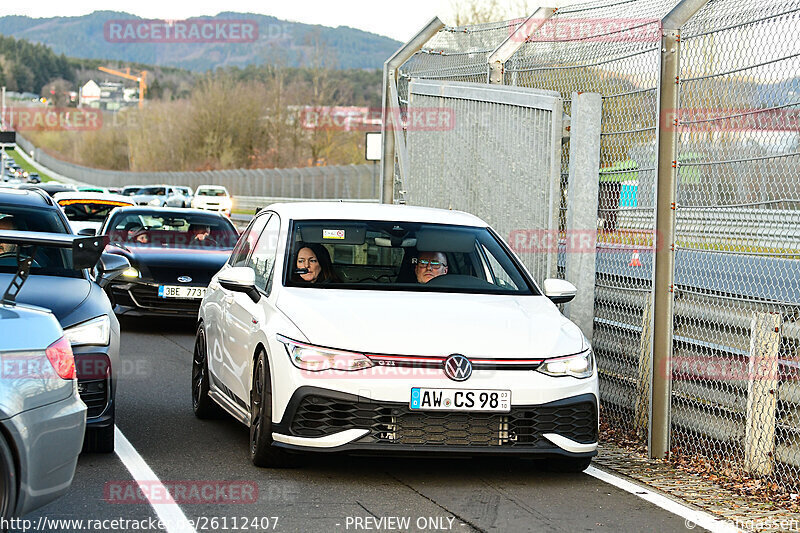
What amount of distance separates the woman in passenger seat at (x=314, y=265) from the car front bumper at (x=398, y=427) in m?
1.20

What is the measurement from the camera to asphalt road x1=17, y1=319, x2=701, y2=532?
5.88 meters

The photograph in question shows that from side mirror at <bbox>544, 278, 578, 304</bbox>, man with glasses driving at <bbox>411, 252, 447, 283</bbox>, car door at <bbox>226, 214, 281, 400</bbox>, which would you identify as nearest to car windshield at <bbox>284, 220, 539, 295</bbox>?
man with glasses driving at <bbox>411, 252, 447, 283</bbox>

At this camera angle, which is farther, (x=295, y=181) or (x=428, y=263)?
(x=295, y=181)

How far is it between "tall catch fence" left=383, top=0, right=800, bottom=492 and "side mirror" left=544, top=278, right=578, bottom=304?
631mm

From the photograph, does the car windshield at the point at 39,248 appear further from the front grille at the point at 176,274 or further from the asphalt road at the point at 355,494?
the front grille at the point at 176,274

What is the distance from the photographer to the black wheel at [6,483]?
15.3 feet

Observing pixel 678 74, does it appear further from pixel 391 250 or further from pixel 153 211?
pixel 153 211

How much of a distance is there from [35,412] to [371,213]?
3798mm

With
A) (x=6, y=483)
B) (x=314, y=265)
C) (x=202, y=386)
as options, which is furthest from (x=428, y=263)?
(x=6, y=483)

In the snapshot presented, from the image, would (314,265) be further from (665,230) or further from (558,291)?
(665,230)

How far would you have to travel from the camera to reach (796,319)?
6.77 m

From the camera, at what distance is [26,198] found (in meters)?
9.50

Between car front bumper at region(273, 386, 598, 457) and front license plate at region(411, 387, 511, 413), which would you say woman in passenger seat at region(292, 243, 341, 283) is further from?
Answer: front license plate at region(411, 387, 511, 413)

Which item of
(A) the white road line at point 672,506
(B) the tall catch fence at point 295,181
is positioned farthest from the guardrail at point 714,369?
(B) the tall catch fence at point 295,181
